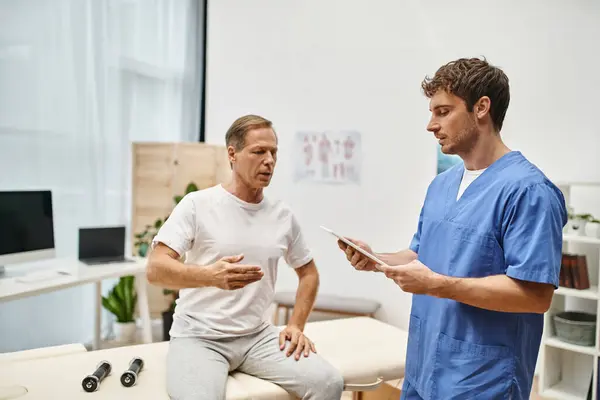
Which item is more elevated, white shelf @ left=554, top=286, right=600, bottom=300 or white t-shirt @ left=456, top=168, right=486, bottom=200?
white t-shirt @ left=456, top=168, right=486, bottom=200

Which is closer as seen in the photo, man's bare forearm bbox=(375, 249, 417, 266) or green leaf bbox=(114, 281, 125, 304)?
man's bare forearm bbox=(375, 249, 417, 266)

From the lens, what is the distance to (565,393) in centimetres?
317

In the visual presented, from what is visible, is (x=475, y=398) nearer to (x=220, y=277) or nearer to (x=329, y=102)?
(x=220, y=277)

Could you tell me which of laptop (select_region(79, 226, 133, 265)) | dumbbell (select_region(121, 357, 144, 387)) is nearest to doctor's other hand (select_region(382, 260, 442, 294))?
dumbbell (select_region(121, 357, 144, 387))

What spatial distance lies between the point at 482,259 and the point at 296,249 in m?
0.87

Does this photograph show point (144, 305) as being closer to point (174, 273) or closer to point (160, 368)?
point (160, 368)

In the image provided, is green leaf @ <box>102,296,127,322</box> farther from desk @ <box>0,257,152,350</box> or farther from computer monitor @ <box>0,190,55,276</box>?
computer monitor @ <box>0,190,55,276</box>

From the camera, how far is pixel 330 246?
448 cm

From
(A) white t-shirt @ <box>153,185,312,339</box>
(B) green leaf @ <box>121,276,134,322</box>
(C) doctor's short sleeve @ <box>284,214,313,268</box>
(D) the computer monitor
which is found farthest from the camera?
(B) green leaf @ <box>121,276,134,322</box>

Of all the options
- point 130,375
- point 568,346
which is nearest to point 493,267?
point 130,375

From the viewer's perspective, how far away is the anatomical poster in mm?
4328

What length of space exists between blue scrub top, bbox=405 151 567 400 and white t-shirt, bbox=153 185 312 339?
665 mm

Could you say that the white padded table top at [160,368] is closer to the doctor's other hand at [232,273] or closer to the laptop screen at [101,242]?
the doctor's other hand at [232,273]

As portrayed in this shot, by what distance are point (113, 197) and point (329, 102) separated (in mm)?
1853
